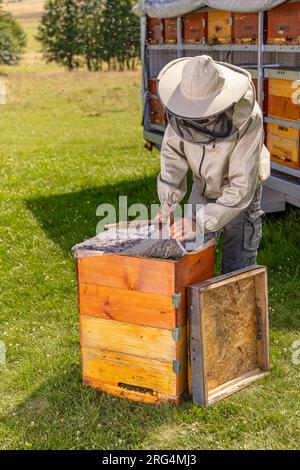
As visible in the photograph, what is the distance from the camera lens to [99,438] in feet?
Result: 13.9

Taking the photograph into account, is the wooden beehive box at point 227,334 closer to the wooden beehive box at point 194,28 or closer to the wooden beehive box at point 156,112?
the wooden beehive box at point 194,28

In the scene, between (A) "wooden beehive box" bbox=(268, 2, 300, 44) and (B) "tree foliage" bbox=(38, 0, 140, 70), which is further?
(B) "tree foliage" bbox=(38, 0, 140, 70)

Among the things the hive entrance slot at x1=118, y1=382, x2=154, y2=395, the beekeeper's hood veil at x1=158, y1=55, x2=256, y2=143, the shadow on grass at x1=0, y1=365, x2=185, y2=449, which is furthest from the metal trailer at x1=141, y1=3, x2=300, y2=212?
the shadow on grass at x1=0, y1=365, x2=185, y2=449

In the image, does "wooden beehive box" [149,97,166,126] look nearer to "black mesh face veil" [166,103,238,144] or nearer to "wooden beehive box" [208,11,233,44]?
"wooden beehive box" [208,11,233,44]

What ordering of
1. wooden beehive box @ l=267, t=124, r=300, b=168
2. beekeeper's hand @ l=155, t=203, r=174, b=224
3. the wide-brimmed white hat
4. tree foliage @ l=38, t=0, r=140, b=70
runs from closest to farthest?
1. the wide-brimmed white hat
2. beekeeper's hand @ l=155, t=203, r=174, b=224
3. wooden beehive box @ l=267, t=124, r=300, b=168
4. tree foliage @ l=38, t=0, r=140, b=70

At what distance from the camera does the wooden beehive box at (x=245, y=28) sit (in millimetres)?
6913

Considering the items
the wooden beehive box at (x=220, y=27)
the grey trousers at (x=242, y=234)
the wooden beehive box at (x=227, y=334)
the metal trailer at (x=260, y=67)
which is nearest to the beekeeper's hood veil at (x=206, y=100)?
the grey trousers at (x=242, y=234)

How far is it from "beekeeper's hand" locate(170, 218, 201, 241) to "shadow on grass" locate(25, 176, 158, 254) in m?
3.47

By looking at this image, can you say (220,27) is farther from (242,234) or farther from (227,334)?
(227,334)

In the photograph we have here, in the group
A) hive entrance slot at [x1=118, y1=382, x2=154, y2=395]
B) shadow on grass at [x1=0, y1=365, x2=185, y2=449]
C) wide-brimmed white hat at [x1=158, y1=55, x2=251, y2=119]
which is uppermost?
wide-brimmed white hat at [x1=158, y1=55, x2=251, y2=119]

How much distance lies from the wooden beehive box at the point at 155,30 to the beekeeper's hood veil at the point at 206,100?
518cm

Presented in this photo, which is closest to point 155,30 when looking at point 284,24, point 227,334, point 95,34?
point 284,24

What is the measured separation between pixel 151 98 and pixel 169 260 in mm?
6079

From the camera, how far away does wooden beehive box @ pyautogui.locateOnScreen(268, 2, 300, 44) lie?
618cm
